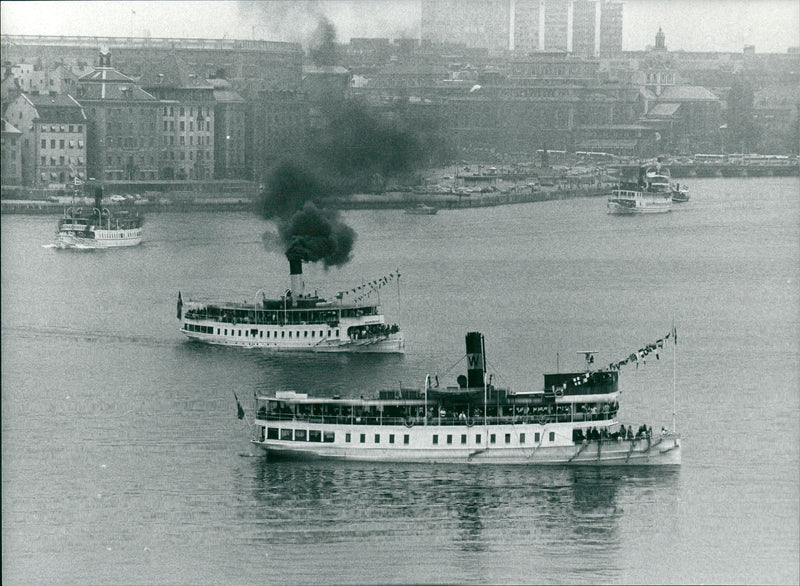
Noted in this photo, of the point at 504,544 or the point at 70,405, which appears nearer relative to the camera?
the point at 504,544

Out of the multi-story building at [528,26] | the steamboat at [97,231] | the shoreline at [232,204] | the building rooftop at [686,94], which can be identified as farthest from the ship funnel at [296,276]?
the building rooftop at [686,94]

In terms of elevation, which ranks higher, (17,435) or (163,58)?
(163,58)

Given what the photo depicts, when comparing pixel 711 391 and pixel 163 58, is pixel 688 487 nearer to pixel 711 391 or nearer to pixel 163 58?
pixel 711 391

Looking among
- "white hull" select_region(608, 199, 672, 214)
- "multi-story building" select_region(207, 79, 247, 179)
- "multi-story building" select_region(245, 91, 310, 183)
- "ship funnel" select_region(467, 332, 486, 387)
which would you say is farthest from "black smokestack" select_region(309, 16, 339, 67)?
"ship funnel" select_region(467, 332, 486, 387)

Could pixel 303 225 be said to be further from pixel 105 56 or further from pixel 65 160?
pixel 105 56

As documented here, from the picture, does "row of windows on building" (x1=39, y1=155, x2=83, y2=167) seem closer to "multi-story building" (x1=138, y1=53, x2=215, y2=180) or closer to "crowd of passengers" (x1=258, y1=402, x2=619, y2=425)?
"multi-story building" (x1=138, y1=53, x2=215, y2=180)

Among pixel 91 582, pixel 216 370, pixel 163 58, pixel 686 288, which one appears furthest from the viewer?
pixel 163 58

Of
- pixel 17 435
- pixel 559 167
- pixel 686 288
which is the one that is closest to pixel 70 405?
pixel 17 435

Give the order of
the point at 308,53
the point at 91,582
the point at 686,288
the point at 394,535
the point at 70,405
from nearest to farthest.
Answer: the point at 91,582 < the point at 394,535 < the point at 70,405 < the point at 686,288 < the point at 308,53
